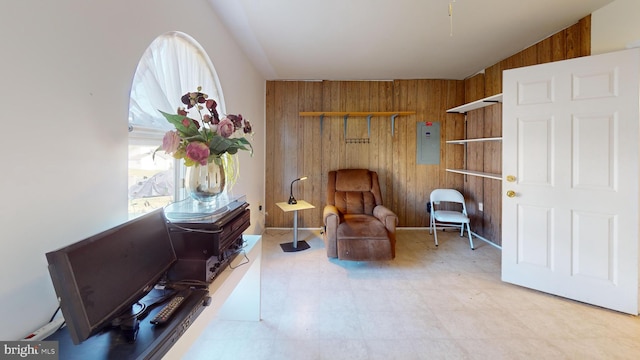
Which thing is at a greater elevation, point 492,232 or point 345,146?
point 345,146

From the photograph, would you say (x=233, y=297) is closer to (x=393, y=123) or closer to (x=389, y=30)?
(x=389, y=30)

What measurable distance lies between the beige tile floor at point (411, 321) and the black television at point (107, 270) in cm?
98

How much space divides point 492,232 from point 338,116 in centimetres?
274

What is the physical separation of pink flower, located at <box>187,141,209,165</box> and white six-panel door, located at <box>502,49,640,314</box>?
103 inches

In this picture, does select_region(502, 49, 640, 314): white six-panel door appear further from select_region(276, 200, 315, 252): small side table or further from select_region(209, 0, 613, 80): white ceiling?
select_region(276, 200, 315, 252): small side table

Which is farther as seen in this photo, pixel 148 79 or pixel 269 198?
pixel 269 198

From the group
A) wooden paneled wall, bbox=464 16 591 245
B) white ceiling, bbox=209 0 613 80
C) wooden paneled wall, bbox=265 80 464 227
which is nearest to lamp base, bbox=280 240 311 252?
wooden paneled wall, bbox=265 80 464 227

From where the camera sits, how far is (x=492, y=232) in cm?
349

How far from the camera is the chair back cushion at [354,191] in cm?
351

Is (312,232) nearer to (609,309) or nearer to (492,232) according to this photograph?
(492,232)

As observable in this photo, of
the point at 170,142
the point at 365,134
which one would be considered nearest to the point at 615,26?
the point at 365,134

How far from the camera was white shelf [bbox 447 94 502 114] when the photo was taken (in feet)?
9.88

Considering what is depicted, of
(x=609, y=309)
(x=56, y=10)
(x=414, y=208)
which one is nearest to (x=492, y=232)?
(x=414, y=208)

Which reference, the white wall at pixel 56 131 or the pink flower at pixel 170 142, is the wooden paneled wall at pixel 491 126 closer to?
the pink flower at pixel 170 142
